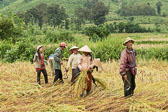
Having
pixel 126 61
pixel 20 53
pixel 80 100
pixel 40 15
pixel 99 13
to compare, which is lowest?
pixel 80 100

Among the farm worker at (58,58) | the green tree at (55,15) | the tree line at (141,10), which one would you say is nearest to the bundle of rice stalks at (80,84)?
the farm worker at (58,58)

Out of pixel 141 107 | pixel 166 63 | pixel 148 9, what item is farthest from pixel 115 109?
pixel 148 9

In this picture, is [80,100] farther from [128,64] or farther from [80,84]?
[128,64]

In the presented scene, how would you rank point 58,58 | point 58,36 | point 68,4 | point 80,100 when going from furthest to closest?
point 68,4 → point 58,36 → point 58,58 → point 80,100

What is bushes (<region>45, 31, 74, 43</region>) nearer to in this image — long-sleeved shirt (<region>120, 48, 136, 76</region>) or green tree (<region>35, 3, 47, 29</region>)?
long-sleeved shirt (<region>120, 48, 136, 76</region>)

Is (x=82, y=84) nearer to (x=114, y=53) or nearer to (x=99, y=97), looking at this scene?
(x=99, y=97)

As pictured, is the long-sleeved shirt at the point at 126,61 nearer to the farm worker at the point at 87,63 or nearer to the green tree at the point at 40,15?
the farm worker at the point at 87,63

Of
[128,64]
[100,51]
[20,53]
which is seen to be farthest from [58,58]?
[20,53]

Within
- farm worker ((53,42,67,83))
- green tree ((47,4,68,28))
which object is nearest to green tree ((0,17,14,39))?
farm worker ((53,42,67,83))

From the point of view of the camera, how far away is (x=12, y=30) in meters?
17.7

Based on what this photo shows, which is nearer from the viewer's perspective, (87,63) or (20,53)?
(87,63)

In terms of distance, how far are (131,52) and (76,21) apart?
44.5m

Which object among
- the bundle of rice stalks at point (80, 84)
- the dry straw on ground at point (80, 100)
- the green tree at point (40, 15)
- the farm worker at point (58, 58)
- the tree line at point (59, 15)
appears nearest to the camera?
the dry straw on ground at point (80, 100)

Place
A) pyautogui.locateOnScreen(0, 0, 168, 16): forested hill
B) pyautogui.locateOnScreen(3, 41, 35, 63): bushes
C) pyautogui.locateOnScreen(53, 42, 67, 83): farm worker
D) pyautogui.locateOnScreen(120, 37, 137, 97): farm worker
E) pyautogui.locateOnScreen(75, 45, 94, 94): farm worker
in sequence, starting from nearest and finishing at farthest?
pyautogui.locateOnScreen(120, 37, 137, 97): farm worker, pyautogui.locateOnScreen(75, 45, 94, 94): farm worker, pyautogui.locateOnScreen(53, 42, 67, 83): farm worker, pyautogui.locateOnScreen(3, 41, 35, 63): bushes, pyautogui.locateOnScreen(0, 0, 168, 16): forested hill
